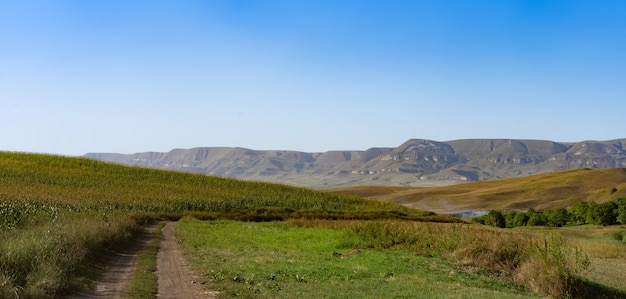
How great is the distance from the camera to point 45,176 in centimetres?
7562

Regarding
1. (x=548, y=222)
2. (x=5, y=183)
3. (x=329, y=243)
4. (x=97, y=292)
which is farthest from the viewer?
Answer: (x=5, y=183)

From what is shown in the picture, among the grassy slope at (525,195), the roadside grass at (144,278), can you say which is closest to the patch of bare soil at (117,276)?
the roadside grass at (144,278)

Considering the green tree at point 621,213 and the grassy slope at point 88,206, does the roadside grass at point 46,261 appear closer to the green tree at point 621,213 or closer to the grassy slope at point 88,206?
the grassy slope at point 88,206

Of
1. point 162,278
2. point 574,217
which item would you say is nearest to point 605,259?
point 162,278

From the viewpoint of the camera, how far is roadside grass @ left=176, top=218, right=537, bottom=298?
18234 mm

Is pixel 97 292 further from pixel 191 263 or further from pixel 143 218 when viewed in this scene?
pixel 143 218

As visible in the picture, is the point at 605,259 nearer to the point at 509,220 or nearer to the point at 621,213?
the point at 621,213

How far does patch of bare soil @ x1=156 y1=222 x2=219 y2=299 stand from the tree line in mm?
45536

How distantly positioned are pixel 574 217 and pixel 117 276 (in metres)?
56.0

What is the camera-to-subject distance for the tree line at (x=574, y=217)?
56422mm

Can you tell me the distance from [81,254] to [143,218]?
31.1 meters

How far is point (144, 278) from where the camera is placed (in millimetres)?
20156

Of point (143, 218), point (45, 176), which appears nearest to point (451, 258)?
point (143, 218)

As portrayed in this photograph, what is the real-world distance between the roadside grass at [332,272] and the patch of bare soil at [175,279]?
0.54 m
